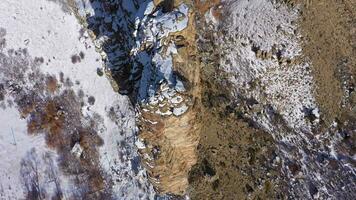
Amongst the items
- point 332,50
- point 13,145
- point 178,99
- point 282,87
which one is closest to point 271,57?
point 282,87

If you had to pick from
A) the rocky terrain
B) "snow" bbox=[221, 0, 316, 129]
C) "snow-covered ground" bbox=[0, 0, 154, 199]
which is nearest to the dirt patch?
the rocky terrain

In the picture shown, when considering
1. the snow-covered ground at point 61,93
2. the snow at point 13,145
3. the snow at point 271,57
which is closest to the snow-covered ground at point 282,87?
the snow at point 271,57

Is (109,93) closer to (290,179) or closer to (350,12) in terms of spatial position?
(290,179)

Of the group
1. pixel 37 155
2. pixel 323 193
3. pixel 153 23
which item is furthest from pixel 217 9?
pixel 37 155

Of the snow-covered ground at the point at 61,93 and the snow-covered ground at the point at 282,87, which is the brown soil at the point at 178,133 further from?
the snow-covered ground at the point at 61,93

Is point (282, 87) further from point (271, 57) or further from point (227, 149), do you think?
point (227, 149)
